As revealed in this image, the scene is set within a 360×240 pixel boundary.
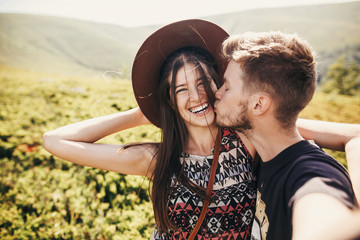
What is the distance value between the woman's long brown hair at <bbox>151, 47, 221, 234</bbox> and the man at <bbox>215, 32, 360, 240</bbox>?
0.31m

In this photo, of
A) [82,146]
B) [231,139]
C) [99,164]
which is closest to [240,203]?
[231,139]

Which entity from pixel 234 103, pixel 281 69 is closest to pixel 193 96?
pixel 234 103


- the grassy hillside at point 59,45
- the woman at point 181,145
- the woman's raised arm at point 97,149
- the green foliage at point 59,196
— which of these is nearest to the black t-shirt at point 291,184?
the woman at point 181,145

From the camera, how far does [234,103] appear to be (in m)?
1.76

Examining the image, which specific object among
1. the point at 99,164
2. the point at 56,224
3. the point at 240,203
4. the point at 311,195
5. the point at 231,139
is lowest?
the point at 56,224

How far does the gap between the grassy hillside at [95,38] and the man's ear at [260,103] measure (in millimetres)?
81532

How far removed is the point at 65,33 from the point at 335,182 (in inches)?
5568

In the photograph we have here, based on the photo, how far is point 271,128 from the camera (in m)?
1.67

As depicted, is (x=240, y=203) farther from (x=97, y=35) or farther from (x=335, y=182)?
(x=97, y=35)

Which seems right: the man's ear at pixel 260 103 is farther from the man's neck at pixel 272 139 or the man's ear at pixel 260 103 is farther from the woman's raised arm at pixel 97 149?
the woman's raised arm at pixel 97 149

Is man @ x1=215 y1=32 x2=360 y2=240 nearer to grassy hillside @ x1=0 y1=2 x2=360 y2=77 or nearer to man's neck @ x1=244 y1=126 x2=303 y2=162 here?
man's neck @ x1=244 y1=126 x2=303 y2=162

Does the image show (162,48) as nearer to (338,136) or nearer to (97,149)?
(97,149)

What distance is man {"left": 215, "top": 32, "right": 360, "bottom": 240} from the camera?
1.08m

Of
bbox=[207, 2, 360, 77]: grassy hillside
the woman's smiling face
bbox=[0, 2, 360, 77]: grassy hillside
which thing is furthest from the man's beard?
bbox=[207, 2, 360, 77]: grassy hillside
